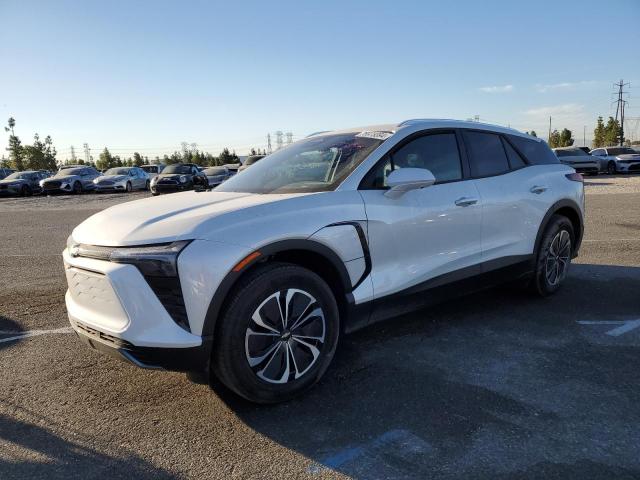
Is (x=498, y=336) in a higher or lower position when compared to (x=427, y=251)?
lower

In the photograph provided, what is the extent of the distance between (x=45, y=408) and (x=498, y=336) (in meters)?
3.26

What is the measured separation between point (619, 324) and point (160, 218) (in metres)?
3.76

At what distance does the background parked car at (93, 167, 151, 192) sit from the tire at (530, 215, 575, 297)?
2729cm

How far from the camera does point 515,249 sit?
4.59 meters

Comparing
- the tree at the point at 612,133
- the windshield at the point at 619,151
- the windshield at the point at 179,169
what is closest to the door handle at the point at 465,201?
the windshield at the point at 179,169

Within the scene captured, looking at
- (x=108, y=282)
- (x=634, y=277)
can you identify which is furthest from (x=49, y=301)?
(x=634, y=277)

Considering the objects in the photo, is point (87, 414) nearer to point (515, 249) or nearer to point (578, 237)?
point (515, 249)

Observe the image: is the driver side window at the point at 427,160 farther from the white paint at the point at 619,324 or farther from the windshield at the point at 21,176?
the windshield at the point at 21,176

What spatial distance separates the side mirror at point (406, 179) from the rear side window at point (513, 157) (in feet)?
5.49

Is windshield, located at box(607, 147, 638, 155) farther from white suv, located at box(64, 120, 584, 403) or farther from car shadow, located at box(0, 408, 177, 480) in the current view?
car shadow, located at box(0, 408, 177, 480)

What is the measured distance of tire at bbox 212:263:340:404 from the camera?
9.19 ft

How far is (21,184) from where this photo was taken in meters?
28.7

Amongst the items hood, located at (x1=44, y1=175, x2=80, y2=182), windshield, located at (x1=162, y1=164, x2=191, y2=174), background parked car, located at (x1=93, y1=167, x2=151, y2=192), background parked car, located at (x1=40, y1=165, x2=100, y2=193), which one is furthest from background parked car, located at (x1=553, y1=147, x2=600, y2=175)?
hood, located at (x1=44, y1=175, x2=80, y2=182)

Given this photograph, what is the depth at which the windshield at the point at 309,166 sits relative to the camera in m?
3.59
